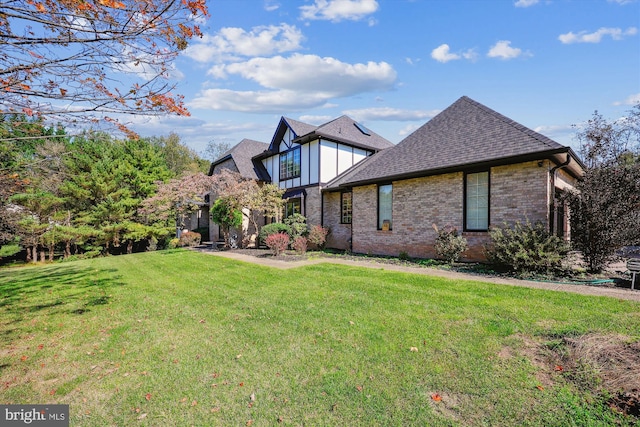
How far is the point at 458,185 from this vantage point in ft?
36.5

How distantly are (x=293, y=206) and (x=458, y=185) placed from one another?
11047 mm

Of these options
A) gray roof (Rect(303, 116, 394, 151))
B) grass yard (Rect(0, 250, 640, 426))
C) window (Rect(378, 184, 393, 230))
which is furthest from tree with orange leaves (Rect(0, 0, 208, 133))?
gray roof (Rect(303, 116, 394, 151))

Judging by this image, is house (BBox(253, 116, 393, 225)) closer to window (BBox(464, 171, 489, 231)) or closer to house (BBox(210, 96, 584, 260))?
house (BBox(210, 96, 584, 260))

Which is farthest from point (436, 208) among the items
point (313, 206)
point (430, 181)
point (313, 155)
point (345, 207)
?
point (313, 155)

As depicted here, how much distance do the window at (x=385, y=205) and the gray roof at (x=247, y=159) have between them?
10.4m

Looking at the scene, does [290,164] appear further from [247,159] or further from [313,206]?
[247,159]

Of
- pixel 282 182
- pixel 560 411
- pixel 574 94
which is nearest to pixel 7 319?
pixel 560 411

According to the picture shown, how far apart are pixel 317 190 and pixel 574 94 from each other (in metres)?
12.0

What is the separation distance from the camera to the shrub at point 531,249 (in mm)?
8039

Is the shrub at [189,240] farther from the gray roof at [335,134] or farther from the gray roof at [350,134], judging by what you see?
the gray roof at [350,134]

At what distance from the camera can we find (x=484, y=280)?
7.81m

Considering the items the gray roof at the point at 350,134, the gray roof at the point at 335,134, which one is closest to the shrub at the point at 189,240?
the gray roof at the point at 335,134

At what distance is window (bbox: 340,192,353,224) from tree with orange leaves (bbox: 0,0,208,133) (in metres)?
12.4

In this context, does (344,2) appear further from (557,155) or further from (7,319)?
(7,319)
